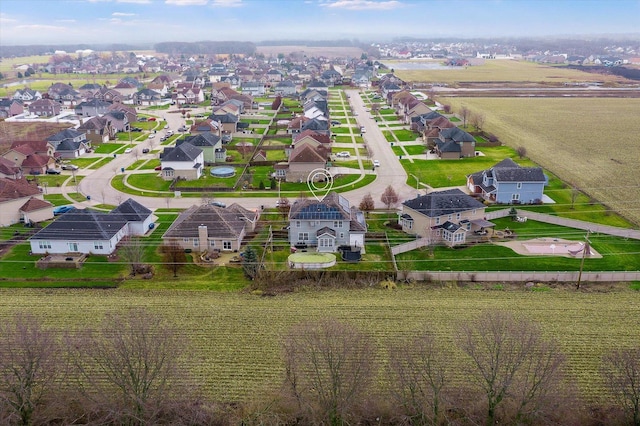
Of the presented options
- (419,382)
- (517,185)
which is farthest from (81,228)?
(517,185)

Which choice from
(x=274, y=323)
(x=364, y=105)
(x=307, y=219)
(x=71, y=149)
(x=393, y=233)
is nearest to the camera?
(x=274, y=323)

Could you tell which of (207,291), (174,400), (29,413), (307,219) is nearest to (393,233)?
(307,219)

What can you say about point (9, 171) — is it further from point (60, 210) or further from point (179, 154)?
point (179, 154)

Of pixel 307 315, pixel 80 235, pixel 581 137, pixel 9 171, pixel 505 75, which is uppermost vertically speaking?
pixel 505 75

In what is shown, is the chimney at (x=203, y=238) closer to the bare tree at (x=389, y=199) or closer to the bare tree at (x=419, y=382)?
the bare tree at (x=389, y=199)

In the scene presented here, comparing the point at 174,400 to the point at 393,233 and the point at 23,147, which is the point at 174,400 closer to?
the point at 393,233

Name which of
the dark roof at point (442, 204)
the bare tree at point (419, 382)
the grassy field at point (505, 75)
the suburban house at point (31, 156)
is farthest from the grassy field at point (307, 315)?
the grassy field at point (505, 75)

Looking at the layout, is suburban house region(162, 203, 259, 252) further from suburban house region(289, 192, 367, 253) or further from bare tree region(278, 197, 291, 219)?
bare tree region(278, 197, 291, 219)
